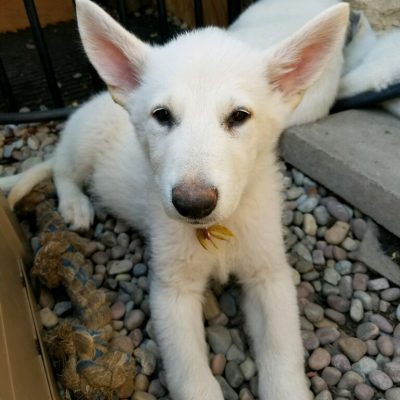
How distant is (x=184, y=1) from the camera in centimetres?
446

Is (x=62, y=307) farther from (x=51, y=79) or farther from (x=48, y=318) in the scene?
(x=51, y=79)

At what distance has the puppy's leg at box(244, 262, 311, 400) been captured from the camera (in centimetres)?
199

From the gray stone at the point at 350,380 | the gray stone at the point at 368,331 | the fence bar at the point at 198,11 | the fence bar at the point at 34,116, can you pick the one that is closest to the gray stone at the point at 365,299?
the gray stone at the point at 368,331

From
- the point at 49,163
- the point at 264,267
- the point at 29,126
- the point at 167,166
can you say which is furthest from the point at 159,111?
the point at 29,126

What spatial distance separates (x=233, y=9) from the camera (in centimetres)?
379

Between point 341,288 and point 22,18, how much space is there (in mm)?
3855

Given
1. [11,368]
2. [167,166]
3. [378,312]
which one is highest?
[167,166]

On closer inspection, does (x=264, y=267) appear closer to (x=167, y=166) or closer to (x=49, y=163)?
(x=167, y=166)

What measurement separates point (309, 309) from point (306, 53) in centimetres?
116

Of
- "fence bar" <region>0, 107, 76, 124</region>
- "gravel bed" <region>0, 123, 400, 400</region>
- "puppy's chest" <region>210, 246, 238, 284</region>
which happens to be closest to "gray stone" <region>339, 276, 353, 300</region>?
"gravel bed" <region>0, 123, 400, 400</region>

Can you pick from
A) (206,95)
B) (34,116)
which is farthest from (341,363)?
(34,116)

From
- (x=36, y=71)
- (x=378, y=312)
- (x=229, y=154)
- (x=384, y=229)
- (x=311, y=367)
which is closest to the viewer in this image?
(x=229, y=154)

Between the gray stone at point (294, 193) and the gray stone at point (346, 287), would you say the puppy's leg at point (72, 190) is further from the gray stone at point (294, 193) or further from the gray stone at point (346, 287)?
the gray stone at point (346, 287)

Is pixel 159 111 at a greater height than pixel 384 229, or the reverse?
pixel 159 111
